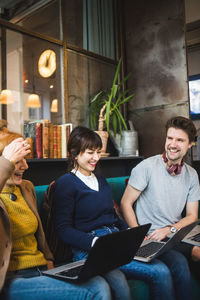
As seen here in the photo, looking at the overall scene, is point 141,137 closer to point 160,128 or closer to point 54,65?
point 160,128

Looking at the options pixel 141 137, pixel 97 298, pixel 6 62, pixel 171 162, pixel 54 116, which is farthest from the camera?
pixel 141 137

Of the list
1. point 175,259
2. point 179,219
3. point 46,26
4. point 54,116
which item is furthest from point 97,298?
point 46,26

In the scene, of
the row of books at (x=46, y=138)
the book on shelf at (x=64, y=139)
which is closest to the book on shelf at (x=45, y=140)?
the row of books at (x=46, y=138)

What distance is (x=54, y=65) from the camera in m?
2.98

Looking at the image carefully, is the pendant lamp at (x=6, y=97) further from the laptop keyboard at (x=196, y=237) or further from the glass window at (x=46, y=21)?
the laptop keyboard at (x=196, y=237)

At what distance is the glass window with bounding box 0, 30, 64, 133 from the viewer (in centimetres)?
262

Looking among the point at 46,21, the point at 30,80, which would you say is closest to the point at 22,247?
the point at 30,80

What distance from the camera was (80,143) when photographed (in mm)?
1807

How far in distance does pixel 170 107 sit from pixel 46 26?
1.53 m

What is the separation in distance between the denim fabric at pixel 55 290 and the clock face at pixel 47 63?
2.12m

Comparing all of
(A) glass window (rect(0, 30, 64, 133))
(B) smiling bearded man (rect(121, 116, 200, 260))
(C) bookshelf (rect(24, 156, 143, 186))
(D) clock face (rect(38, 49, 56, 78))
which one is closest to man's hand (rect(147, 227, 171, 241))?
(B) smiling bearded man (rect(121, 116, 200, 260))

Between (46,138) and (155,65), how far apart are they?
1700mm

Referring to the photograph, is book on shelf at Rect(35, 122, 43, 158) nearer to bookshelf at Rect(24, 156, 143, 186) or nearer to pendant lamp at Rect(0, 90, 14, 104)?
bookshelf at Rect(24, 156, 143, 186)

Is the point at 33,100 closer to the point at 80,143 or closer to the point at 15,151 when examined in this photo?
the point at 80,143
